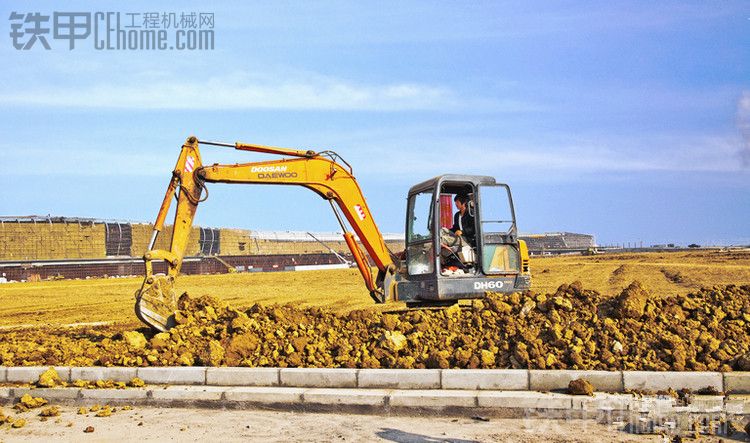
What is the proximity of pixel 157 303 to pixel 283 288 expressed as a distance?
55.0 ft

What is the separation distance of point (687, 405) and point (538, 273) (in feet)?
75.9

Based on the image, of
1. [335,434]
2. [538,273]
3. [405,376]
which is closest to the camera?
[335,434]

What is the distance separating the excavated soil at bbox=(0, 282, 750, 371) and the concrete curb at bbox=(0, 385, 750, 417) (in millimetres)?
772

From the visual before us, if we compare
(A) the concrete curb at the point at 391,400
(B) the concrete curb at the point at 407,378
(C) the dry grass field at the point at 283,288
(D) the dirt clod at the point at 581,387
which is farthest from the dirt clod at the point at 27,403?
(C) the dry grass field at the point at 283,288

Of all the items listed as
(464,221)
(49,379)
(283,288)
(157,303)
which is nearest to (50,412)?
(49,379)

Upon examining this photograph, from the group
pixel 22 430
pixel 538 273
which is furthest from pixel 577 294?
pixel 538 273

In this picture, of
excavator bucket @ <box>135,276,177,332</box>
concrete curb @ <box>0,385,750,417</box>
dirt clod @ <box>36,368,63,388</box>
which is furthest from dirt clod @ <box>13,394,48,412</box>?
excavator bucket @ <box>135,276,177,332</box>

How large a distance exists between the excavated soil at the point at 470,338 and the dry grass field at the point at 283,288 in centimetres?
655

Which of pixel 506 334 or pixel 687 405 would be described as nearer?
pixel 687 405

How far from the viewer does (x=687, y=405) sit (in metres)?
7.87

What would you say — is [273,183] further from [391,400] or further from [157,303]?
[391,400]

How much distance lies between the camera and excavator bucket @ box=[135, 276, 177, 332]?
1102 cm

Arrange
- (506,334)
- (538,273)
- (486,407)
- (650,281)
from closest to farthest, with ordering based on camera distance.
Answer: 1. (486,407)
2. (506,334)
3. (650,281)
4. (538,273)

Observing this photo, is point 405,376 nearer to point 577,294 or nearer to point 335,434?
point 335,434
